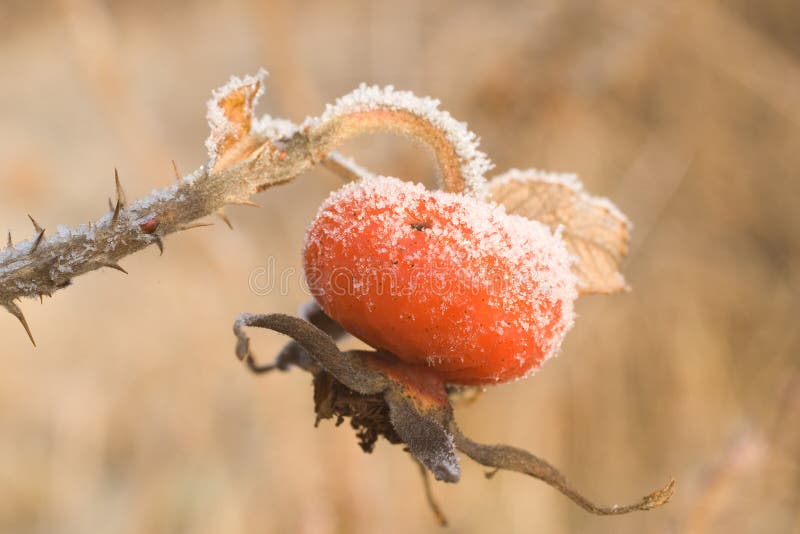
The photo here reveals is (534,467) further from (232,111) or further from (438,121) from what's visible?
(232,111)

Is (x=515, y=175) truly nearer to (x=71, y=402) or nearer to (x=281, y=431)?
(x=281, y=431)

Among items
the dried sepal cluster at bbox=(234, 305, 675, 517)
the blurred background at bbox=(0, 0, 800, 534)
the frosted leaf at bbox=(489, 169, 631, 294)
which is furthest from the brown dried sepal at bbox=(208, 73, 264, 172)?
the blurred background at bbox=(0, 0, 800, 534)

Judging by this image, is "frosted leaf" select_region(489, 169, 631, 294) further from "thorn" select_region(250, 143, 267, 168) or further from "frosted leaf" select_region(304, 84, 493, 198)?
"thorn" select_region(250, 143, 267, 168)

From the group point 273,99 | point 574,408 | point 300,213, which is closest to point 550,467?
point 574,408

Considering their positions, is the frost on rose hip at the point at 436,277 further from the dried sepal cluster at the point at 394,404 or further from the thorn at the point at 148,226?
the thorn at the point at 148,226

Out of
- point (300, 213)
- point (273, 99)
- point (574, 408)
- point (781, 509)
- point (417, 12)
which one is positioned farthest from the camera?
point (273, 99)
